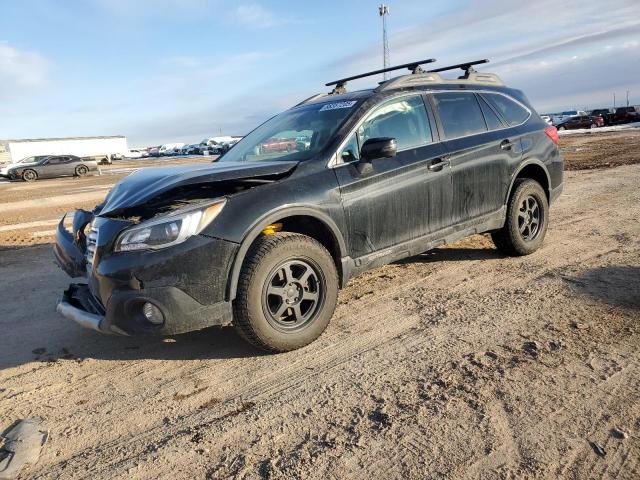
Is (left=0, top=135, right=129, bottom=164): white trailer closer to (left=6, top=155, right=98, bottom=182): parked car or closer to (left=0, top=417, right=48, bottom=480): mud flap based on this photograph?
(left=6, top=155, right=98, bottom=182): parked car

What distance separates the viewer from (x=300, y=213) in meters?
3.54

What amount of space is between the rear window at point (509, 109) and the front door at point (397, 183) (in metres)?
1.26

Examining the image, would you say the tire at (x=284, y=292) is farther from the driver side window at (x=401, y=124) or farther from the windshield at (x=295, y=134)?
the driver side window at (x=401, y=124)

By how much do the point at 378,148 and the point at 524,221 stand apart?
8.38ft

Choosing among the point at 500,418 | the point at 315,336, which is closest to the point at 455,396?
the point at 500,418

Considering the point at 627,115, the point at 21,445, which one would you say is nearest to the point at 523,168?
the point at 21,445

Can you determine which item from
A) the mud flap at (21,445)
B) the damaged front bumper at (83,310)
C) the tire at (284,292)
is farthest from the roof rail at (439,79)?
the mud flap at (21,445)

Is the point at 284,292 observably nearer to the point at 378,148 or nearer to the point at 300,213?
the point at 300,213

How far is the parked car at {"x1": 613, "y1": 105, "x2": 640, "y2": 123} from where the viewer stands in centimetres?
4438

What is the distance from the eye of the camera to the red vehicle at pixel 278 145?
4227mm

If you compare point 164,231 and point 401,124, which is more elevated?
point 401,124

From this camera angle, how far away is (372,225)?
3.97 metres

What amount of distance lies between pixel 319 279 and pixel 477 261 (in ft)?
8.34

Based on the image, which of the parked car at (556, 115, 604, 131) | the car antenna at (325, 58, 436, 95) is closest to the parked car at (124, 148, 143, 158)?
the parked car at (556, 115, 604, 131)
